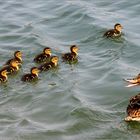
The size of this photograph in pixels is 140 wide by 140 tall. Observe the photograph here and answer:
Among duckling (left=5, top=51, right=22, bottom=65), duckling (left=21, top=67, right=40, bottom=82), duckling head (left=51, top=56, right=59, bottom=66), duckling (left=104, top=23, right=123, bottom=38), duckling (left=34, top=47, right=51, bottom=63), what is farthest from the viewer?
duckling (left=104, top=23, right=123, bottom=38)

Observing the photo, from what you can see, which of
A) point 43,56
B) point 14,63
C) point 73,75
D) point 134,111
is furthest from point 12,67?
point 134,111

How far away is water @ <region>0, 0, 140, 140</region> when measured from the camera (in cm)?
619

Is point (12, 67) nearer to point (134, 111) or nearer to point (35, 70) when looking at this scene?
point (35, 70)

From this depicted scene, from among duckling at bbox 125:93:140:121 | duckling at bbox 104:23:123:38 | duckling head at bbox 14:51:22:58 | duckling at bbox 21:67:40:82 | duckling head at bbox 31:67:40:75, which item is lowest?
duckling at bbox 125:93:140:121

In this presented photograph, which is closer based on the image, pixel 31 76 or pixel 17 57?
pixel 31 76

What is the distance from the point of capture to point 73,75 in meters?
7.91

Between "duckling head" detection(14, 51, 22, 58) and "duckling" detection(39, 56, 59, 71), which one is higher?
"duckling head" detection(14, 51, 22, 58)

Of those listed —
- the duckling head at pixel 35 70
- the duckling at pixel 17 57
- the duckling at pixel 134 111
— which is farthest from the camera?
the duckling at pixel 17 57

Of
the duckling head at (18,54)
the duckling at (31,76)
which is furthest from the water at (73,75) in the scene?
the duckling head at (18,54)

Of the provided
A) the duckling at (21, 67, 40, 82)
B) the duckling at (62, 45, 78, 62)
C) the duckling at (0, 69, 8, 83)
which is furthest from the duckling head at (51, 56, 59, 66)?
the duckling at (0, 69, 8, 83)

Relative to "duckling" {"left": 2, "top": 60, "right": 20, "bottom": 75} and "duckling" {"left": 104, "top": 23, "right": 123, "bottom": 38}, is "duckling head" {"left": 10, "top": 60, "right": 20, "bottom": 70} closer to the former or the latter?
"duckling" {"left": 2, "top": 60, "right": 20, "bottom": 75}

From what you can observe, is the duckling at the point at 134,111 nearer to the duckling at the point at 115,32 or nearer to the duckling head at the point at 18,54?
the duckling head at the point at 18,54

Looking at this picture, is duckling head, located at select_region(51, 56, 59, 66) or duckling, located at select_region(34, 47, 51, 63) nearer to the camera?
duckling head, located at select_region(51, 56, 59, 66)

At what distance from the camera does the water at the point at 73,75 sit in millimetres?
6191
